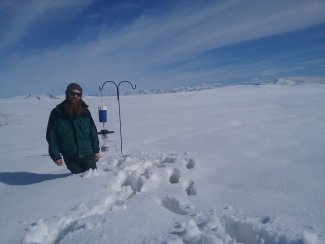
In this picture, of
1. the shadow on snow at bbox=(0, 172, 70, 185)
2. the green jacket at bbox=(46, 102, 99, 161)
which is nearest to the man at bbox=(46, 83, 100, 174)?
the green jacket at bbox=(46, 102, 99, 161)

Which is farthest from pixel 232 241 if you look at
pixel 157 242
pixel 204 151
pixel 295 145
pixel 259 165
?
pixel 295 145

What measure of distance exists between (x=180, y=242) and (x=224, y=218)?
638 millimetres

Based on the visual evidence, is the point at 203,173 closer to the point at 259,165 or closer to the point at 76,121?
the point at 259,165

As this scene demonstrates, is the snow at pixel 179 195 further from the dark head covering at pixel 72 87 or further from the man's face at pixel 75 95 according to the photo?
the dark head covering at pixel 72 87

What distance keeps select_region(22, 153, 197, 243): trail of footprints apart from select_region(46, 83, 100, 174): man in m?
0.33

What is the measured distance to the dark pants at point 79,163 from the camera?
5.55 m

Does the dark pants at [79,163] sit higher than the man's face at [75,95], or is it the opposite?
the man's face at [75,95]

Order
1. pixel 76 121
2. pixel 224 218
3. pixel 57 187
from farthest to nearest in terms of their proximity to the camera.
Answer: pixel 76 121
pixel 57 187
pixel 224 218

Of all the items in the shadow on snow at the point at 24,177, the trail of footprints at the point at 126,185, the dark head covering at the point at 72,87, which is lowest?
the shadow on snow at the point at 24,177

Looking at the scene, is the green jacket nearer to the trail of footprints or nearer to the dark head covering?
the dark head covering

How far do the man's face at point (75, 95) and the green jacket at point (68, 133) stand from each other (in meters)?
0.17

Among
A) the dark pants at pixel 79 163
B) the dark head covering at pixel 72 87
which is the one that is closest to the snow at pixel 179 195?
the dark pants at pixel 79 163

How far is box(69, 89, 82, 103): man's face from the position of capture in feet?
16.8

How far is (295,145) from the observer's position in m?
6.86
